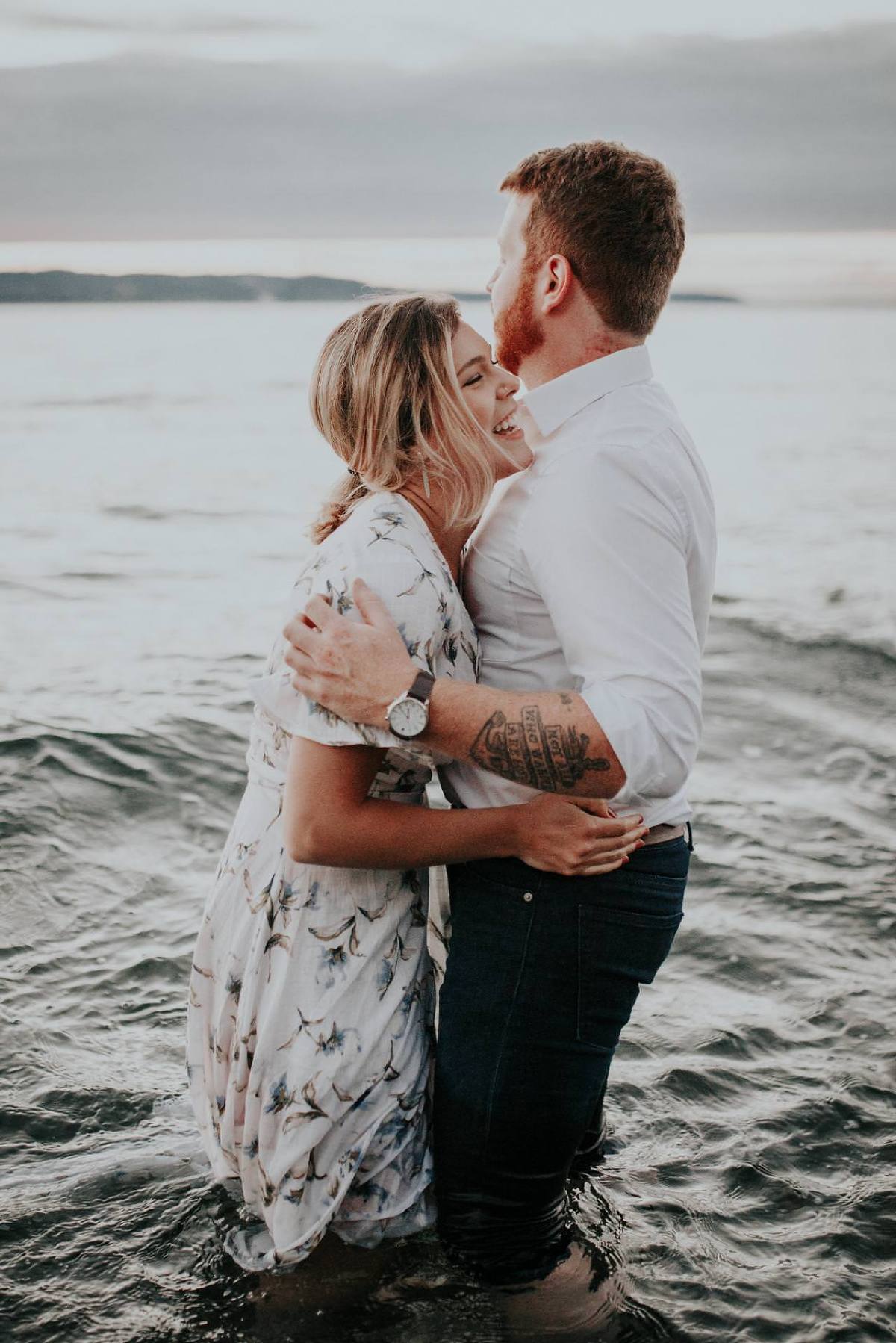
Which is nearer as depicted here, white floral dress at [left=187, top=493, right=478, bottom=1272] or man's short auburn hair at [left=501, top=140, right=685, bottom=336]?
white floral dress at [left=187, top=493, right=478, bottom=1272]

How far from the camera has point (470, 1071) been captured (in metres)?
2.65

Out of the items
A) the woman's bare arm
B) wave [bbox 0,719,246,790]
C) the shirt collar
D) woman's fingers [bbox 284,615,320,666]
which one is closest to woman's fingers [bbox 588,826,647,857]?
the woman's bare arm

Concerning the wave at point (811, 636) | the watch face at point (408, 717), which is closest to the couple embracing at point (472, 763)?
the watch face at point (408, 717)

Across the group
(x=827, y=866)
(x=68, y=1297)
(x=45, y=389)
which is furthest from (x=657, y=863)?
(x=45, y=389)

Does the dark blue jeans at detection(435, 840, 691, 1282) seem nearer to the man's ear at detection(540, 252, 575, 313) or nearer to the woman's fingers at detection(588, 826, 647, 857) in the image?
the woman's fingers at detection(588, 826, 647, 857)

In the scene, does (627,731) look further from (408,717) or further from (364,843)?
(364,843)

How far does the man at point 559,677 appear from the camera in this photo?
2.32 metres

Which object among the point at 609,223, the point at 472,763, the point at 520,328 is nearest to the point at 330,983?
the point at 472,763

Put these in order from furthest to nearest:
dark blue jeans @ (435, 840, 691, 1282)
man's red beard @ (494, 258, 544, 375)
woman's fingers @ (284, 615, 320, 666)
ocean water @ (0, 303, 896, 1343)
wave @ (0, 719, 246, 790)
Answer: wave @ (0, 719, 246, 790)
ocean water @ (0, 303, 896, 1343)
man's red beard @ (494, 258, 544, 375)
dark blue jeans @ (435, 840, 691, 1282)
woman's fingers @ (284, 615, 320, 666)

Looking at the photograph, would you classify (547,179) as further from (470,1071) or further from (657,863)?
(470,1071)

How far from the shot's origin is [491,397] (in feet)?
8.70

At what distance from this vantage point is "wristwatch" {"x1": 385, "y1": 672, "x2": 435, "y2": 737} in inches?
90.4

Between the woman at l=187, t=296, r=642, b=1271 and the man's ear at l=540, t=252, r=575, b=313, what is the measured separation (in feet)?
0.61

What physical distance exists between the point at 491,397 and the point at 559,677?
1.94ft
